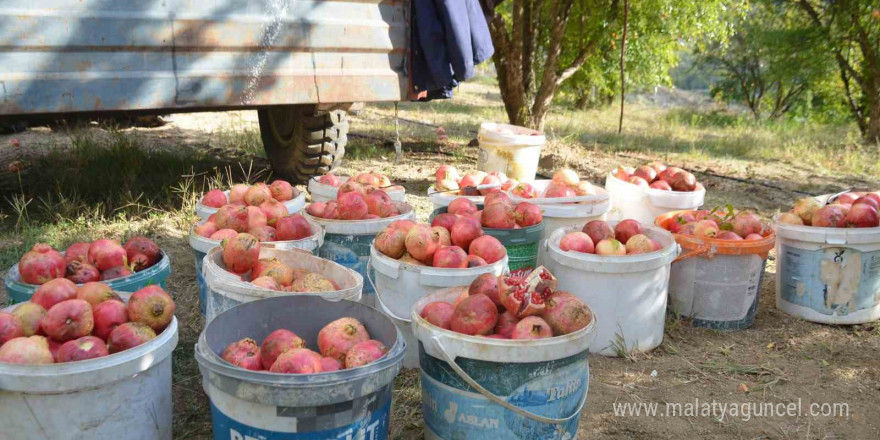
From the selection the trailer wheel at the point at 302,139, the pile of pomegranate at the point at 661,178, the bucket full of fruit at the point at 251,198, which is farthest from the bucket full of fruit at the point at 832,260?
the trailer wheel at the point at 302,139

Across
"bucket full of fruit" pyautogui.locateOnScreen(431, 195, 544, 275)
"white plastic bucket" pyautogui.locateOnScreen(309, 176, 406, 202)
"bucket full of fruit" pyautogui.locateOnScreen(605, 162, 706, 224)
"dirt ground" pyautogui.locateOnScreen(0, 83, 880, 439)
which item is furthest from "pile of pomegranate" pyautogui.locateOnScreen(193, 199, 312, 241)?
"bucket full of fruit" pyautogui.locateOnScreen(605, 162, 706, 224)

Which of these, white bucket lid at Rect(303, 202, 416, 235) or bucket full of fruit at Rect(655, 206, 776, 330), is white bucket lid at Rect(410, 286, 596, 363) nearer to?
white bucket lid at Rect(303, 202, 416, 235)

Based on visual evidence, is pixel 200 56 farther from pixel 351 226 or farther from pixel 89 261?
pixel 89 261

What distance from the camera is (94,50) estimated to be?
4.73 m

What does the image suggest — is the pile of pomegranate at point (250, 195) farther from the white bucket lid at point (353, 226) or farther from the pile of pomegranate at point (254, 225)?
the white bucket lid at point (353, 226)

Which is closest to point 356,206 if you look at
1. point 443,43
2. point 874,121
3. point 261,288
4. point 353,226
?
point 353,226

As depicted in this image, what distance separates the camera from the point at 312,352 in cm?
245

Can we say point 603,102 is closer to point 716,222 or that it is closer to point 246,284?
point 716,222

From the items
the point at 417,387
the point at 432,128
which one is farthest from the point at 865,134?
the point at 417,387

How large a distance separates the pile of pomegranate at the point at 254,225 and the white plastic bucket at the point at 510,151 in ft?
11.5

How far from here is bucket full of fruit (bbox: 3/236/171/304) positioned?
10.2 ft

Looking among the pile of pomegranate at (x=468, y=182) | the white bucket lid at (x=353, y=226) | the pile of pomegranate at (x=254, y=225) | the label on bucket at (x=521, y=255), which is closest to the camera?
the pile of pomegranate at (x=254, y=225)

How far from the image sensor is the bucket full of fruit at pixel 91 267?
3.11 metres

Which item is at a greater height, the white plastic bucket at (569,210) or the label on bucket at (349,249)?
the white plastic bucket at (569,210)
